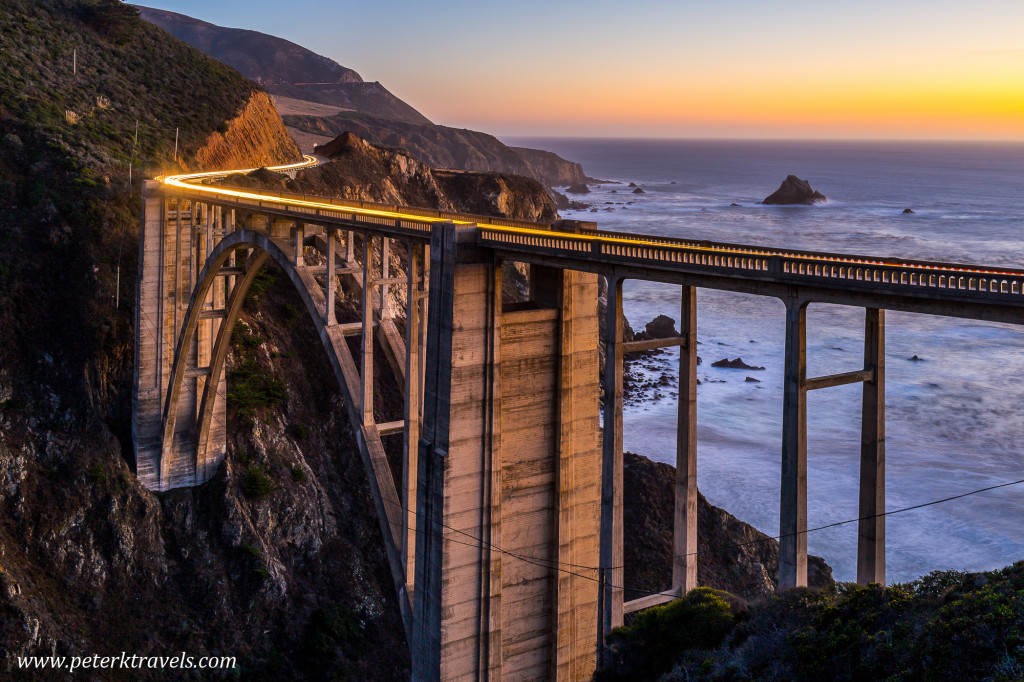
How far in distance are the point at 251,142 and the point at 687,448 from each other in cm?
5983

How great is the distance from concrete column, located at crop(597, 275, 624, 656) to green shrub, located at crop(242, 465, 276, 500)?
22949mm

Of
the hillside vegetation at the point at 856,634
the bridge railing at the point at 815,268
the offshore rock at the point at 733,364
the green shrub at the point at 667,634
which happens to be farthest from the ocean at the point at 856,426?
the bridge railing at the point at 815,268

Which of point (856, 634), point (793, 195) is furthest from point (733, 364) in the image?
point (793, 195)

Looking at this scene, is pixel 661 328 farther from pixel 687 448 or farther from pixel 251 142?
pixel 687 448

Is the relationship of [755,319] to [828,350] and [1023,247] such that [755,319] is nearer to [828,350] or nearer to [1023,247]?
[828,350]

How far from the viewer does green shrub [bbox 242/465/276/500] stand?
1512 inches

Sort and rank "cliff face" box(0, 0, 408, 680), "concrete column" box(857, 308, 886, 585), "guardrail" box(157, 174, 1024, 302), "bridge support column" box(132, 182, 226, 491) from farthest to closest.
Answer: "bridge support column" box(132, 182, 226, 491) → "cliff face" box(0, 0, 408, 680) → "concrete column" box(857, 308, 886, 585) → "guardrail" box(157, 174, 1024, 302)

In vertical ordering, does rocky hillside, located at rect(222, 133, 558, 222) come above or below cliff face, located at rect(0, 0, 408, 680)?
above

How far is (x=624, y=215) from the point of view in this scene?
169 meters

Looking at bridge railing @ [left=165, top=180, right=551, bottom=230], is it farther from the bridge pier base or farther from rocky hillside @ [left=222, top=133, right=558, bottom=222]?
rocky hillside @ [left=222, top=133, right=558, bottom=222]

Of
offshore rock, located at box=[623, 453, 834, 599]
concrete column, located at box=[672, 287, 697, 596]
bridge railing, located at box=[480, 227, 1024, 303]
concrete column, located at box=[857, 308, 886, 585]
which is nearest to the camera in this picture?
bridge railing, located at box=[480, 227, 1024, 303]

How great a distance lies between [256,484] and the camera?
3850cm

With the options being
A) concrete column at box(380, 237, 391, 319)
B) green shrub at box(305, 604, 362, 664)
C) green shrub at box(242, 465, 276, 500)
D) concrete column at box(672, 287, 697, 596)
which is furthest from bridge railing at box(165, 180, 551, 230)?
green shrub at box(305, 604, 362, 664)

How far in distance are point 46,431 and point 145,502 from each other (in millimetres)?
4919
